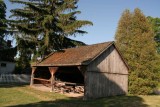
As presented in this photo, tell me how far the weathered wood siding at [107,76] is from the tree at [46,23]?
13.8 metres

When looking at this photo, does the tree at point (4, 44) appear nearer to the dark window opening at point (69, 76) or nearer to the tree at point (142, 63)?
the dark window opening at point (69, 76)

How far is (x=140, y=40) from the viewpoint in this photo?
29.5m

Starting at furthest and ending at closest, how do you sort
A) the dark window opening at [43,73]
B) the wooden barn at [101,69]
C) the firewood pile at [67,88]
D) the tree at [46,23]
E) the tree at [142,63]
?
the tree at [46,23] < the dark window opening at [43,73] < the tree at [142,63] < the firewood pile at [67,88] < the wooden barn at [101,69]

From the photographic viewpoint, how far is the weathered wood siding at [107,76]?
21.3 metres

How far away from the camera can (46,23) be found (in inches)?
1421

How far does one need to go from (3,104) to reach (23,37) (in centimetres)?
2311

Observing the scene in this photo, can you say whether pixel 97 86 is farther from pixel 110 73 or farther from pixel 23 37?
pixel 23 37

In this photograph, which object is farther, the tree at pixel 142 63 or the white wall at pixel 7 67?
the white wall at pixel 7 67

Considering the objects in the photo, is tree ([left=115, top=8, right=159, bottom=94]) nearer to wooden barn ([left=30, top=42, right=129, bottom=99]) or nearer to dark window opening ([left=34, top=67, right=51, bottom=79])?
wooden barn ([left=30, top=42, right=129, bottom=99])

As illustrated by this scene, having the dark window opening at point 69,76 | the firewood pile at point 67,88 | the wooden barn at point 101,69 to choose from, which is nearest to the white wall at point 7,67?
the dark window opening at point 69,76

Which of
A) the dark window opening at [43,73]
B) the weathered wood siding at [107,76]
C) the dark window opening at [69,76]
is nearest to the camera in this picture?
the weathered wood siding at [107,76]

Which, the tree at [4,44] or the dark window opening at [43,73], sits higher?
the tree at [4,44]

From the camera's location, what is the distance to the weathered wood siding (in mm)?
21266

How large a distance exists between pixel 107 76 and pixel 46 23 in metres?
16.6
